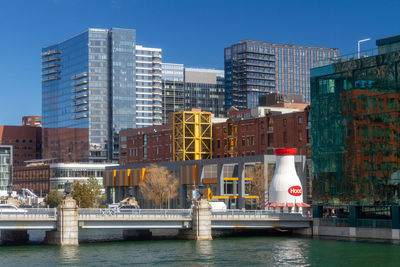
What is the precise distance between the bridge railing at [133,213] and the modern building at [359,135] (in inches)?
736

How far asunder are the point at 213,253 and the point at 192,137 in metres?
94.2

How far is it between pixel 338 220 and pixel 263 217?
9.37 m

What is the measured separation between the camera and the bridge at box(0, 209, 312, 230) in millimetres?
84188

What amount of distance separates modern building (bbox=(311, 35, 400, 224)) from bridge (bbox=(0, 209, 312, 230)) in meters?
6.04

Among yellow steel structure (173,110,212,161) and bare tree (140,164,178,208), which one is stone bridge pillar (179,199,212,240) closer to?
bare tree (140,164,178,208)

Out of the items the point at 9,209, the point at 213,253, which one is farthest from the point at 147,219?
the point at 9,209

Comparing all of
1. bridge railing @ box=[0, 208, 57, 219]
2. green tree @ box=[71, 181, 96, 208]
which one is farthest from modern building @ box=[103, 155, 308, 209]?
bridge railing @ box=[0, 208, 57, 219]

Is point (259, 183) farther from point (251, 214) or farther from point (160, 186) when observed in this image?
point (251, 214)

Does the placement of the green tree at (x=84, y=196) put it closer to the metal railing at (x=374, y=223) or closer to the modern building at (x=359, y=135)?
the modern building at (x=359, y=135)

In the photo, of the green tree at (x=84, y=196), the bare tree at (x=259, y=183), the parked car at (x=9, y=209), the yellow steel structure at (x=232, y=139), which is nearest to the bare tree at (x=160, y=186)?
the green tree at (x=84, y=196)

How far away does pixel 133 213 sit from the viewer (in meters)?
90.8

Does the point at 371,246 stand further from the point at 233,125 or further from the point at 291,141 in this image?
the point at 233,125

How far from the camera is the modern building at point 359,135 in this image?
9019 cm

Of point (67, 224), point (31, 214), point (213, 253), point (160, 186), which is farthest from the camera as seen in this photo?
point (160, 186)
